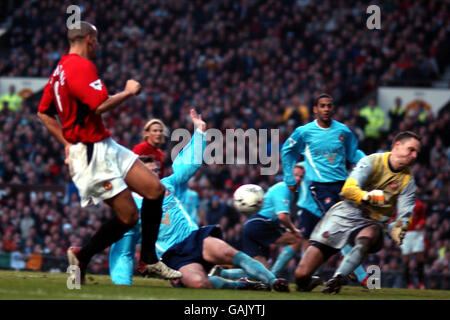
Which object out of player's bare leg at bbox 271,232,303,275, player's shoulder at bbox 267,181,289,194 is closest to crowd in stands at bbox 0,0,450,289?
player's bare leg at bbox 271,232,303,275

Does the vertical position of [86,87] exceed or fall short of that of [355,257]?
it exceeds it

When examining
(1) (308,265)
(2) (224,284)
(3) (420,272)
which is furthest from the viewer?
(3) (420,272)

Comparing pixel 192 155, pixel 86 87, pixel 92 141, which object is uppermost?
pixel 86 87

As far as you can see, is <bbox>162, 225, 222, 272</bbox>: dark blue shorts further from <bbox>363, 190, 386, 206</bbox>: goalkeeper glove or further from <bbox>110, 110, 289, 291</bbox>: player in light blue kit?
<bbox>363, 190, 386, 206</bbox>: goalkeeper glove

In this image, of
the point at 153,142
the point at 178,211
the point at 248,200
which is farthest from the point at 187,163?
the point at 153,142

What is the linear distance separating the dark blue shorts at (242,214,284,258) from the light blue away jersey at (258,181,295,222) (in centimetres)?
8

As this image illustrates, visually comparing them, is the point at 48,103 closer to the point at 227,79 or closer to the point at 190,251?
the point at 190,251

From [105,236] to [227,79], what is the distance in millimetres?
13618

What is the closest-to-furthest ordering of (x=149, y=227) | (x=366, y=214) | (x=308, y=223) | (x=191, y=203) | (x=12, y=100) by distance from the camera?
1. (x=149, y=227)
2. (x=366, y=214)
3. (x=308, y=223)
4. (x=191, y=203)
5. (x=12, y=100)

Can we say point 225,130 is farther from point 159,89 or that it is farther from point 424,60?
point 424,60

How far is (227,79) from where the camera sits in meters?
19.8

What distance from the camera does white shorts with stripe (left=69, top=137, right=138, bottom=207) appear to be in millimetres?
6129

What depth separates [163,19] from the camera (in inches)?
878
